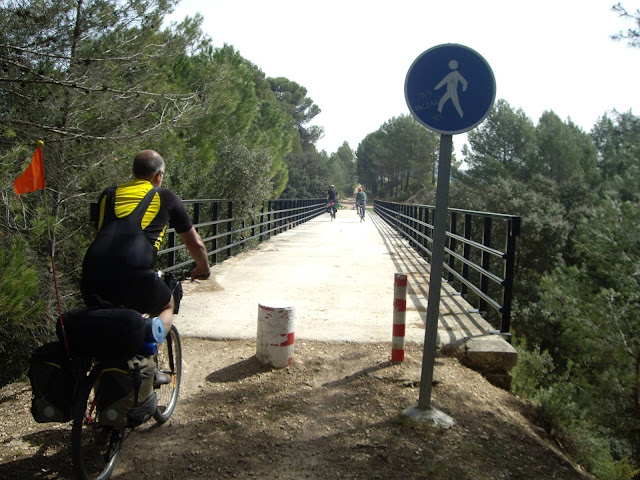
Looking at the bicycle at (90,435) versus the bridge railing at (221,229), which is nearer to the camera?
the bicycle at (90,435)

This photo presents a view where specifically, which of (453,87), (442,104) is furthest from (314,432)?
(453,87)

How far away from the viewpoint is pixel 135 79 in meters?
9.35

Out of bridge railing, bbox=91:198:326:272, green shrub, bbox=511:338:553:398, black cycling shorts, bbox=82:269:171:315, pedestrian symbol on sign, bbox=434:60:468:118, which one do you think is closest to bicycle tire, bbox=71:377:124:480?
black cycling shorts, bbox=82:269:171:315

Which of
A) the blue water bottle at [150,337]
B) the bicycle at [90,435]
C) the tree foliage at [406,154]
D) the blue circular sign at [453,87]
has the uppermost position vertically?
the tree foliage at [406,154]

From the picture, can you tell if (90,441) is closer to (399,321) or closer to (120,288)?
(120,288)

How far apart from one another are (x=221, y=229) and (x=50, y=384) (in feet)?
35.2

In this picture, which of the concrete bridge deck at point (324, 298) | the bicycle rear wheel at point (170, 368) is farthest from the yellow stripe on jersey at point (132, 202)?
the concrete bridge deck at point (324, 298)

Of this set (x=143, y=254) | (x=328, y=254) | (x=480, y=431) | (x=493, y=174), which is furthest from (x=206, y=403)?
(x=493, y=174)

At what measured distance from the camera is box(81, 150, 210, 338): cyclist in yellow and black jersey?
2871 millimetres

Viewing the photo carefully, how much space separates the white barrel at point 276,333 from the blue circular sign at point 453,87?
6.36ft

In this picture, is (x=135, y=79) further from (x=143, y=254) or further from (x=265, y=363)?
(x=143, y=254)

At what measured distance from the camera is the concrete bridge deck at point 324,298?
593cm

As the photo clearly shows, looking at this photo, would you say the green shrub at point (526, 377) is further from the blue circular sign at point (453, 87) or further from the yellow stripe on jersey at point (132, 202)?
the yellow stripe on jersey at point (132, 202)

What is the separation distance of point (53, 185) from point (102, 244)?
5995mm
